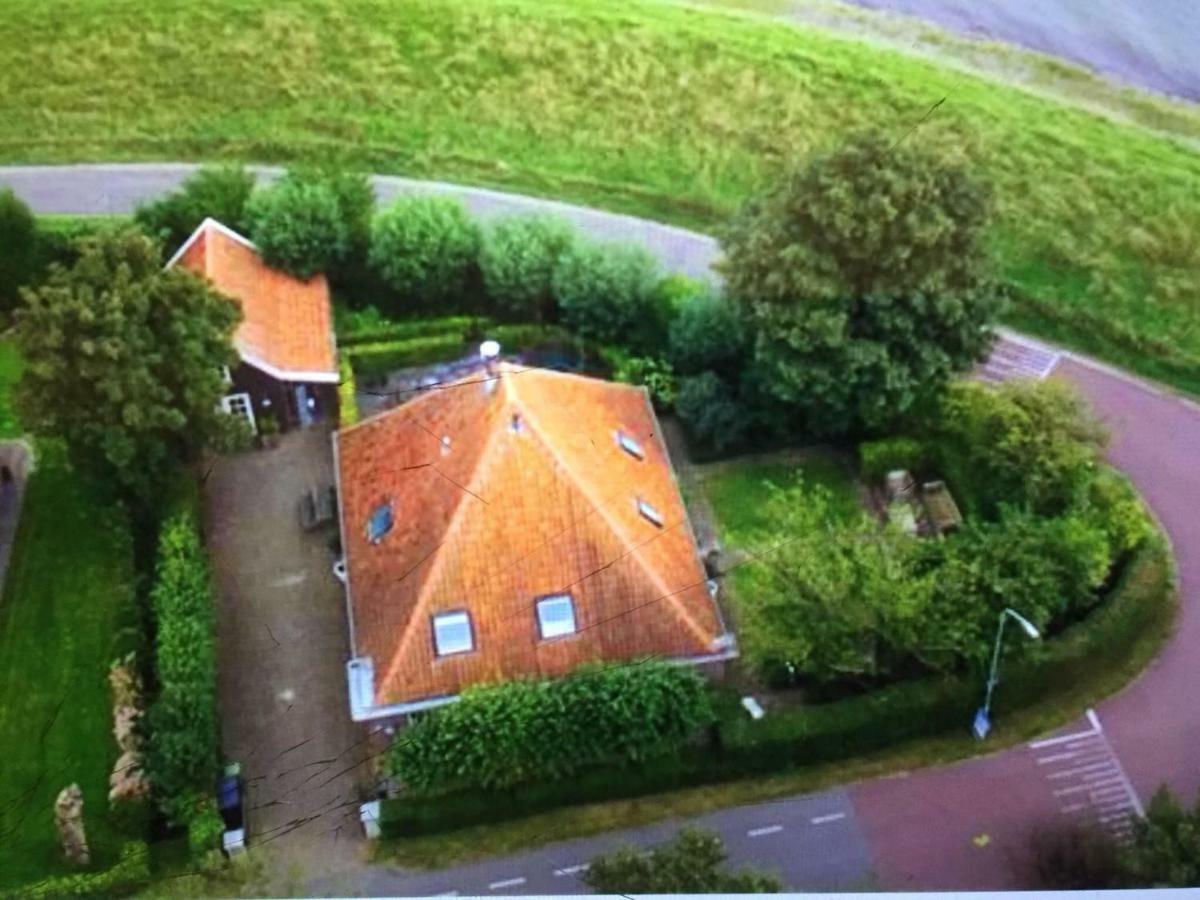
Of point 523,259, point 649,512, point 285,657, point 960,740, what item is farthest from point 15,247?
point 960,740

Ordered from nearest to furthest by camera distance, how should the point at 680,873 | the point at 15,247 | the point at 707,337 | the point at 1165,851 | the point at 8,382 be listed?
the point at 1165,851, the point at 680,873, the point at 707,337, the point at 8,382, the point at 15,247

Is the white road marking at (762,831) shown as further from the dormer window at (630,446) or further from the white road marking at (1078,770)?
the dormer window at (630,446)

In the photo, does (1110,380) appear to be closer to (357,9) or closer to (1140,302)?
(1140,302)

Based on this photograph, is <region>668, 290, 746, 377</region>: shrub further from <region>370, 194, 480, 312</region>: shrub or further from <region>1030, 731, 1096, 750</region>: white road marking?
<region>1030, 731, 1096, 750</region>: white road marking

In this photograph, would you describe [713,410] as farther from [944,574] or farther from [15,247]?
[15,247]

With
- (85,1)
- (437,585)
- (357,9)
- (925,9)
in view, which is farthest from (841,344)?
(85,1)

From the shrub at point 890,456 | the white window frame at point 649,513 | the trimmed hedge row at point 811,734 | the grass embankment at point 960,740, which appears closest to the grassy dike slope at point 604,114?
the shrub at point 890,456
